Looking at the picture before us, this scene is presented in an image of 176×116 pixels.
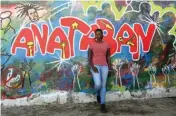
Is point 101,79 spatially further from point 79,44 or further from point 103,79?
point 79,44

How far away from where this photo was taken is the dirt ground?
6.75 meters

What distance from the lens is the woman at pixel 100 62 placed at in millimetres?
6836

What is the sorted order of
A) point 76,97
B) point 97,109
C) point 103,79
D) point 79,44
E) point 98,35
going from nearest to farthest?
point 98,35, point 103,79, point 97,109, point 79,44, point 76,97

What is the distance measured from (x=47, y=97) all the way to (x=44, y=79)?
0.39 m

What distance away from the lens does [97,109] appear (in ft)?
→ 23.2

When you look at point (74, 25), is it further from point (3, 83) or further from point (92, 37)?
point (3, 83)

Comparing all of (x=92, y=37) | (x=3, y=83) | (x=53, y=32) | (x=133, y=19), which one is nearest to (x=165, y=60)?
(x=133, y=19)

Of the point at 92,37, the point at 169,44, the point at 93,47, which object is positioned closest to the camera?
the point at 93,47

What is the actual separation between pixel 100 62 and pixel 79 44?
2.20ft

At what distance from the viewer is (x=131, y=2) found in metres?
7.46

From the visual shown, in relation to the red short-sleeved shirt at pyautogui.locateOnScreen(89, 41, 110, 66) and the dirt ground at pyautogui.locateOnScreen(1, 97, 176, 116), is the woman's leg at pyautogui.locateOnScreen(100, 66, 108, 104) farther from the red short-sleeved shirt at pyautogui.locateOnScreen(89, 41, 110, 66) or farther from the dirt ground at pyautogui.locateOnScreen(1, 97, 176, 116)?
the dirt ground at pyautogui.locateOnScreen(1, 97, 176, 116)

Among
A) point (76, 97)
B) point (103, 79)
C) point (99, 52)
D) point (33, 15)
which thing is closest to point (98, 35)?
point (99, 52)

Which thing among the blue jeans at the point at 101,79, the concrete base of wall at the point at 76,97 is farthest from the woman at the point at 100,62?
the concrete base of wall at the point at 76,97

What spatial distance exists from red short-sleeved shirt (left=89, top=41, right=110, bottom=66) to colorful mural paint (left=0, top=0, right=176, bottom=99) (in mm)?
420
